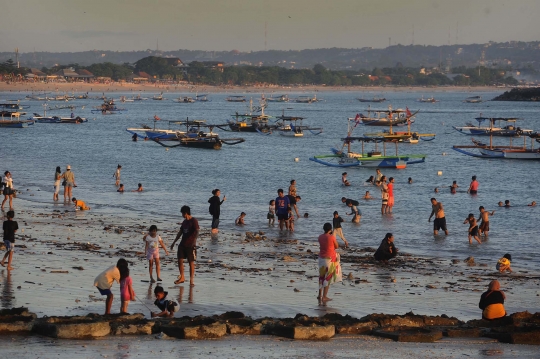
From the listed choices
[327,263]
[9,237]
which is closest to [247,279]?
[327,263]

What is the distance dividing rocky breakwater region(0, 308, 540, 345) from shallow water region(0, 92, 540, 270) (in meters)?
9.36

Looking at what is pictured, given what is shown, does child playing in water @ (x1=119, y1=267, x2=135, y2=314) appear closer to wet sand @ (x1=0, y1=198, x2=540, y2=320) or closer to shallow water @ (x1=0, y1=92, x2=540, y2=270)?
wet sand @ (x1=0, y1=198, x2=540, y2=320)

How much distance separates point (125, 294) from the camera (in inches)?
508

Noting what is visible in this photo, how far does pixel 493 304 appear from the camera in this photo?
13.1 metres

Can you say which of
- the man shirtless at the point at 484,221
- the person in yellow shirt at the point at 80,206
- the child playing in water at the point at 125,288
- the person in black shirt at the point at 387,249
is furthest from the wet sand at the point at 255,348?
the person in yellow shirt at the point at 80,206

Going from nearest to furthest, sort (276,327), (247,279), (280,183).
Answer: (276,327) → (247,279) → (280,183)

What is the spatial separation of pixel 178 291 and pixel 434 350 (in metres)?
5.41

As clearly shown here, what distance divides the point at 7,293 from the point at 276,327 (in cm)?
516

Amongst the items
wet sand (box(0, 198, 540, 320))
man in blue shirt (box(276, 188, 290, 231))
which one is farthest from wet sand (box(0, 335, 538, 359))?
man in blue shirt (box(276, 188, 290, 231))

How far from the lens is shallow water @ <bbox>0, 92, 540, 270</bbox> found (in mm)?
26609

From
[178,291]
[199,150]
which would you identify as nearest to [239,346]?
[178,291]

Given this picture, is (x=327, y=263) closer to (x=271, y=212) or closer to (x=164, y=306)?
(x=164, y=306)

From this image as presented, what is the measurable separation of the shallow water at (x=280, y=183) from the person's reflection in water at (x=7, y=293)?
10.8m

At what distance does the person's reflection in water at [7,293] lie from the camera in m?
13.4
